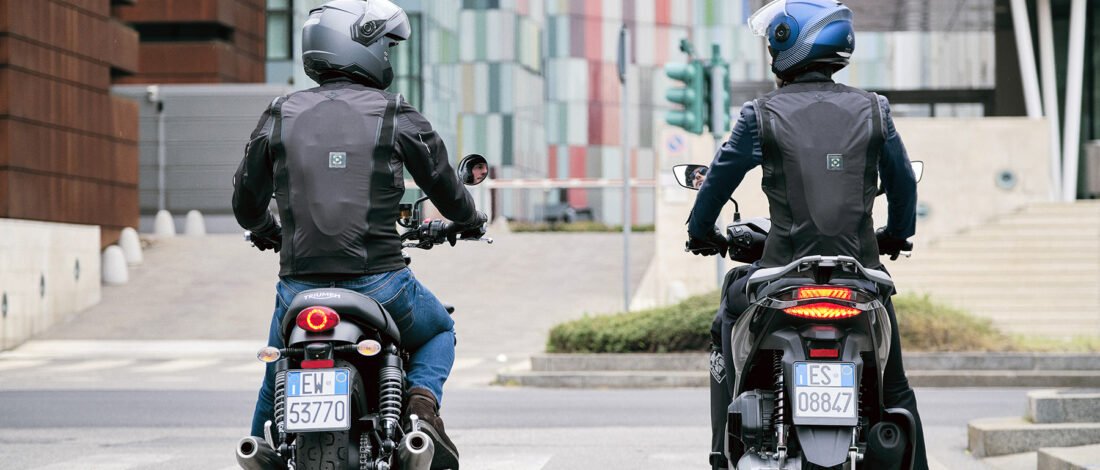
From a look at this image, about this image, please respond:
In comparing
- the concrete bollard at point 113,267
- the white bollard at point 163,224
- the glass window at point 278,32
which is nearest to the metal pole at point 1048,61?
the concrete bollard at point 113,267

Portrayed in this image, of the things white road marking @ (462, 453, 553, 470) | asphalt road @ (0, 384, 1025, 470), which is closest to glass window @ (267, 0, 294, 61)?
asphalt road @ (0, 384, 1025, 470)

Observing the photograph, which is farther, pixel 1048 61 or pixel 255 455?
pixel 1048 61

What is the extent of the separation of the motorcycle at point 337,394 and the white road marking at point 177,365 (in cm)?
1516

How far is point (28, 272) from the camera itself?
1035 inches

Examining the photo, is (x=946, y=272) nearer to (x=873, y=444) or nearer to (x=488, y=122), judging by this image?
(x=873, y=444)

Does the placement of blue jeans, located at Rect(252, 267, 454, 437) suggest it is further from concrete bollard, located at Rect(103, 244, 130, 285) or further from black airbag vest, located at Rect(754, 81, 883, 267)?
concrete bollard, located at Rect(103, 244, 130, 285)

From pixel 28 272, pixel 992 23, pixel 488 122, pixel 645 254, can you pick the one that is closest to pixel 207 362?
pixel 28 272

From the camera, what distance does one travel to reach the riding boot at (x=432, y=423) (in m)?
4.70

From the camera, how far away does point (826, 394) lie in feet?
15.1

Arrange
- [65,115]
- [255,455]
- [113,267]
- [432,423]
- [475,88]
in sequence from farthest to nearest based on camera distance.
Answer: [475,88] < [113,267] < [65,115] < [432,423] < [255,455]

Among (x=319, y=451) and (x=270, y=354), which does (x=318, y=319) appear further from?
(x=319, y=451)

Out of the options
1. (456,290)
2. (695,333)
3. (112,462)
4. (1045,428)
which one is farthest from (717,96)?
(456,290)

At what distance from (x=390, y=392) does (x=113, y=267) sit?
95.4 ft

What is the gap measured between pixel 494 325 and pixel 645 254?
9.82 m
